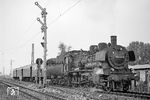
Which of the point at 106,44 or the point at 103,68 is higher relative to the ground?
the point at 106,44

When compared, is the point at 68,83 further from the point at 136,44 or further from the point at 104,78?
the point at 136,44

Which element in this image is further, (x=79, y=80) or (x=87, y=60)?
(x=79, y=80)

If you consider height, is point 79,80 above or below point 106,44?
below

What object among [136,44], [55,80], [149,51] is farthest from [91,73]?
[136,44]

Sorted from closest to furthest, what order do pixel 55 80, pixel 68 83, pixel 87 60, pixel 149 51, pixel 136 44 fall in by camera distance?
pixel 87 60, pixel 68 83, pixel 55 80, pixel 149 51, pixel 136 44

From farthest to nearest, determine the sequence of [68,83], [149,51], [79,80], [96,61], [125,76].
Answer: [149,51]
[68,83]
[79,80]
[96,61]
[125,76]

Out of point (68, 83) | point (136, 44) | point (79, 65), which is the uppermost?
point (136, 44)

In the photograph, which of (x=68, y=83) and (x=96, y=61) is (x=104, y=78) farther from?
(x=68, y=83)

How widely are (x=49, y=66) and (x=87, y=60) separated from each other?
14353mm

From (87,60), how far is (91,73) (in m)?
2.50

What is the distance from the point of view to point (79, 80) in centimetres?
2583

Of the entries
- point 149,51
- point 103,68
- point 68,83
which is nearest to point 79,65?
point 68,83

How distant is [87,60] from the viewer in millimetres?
24203

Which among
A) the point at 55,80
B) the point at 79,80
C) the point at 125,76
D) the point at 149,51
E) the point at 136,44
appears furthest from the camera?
the point at 136,44
